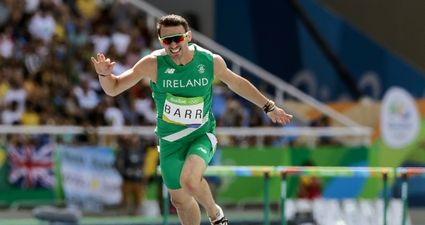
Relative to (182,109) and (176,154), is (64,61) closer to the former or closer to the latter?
(176,154)

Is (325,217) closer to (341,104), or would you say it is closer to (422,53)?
(341,104)

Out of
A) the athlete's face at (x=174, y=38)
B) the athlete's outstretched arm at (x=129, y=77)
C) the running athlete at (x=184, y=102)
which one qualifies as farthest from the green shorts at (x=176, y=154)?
the athlete's face at (x=174, y=38)

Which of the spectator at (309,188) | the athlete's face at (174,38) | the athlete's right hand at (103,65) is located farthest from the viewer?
the spectator at (309,188)

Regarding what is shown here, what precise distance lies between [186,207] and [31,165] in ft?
28.7

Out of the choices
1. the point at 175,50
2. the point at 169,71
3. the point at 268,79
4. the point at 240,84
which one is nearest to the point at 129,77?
the point at 169,71

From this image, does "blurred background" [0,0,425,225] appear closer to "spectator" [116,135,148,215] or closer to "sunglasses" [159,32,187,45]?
"spectator" [116,135,148,215]

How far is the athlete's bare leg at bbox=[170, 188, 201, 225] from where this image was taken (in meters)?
9.79

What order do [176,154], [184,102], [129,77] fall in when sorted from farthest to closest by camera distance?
[176,154] < [184,102] < [129,77]

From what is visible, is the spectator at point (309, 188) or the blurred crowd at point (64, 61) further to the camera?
the spectator at point (309, 188)

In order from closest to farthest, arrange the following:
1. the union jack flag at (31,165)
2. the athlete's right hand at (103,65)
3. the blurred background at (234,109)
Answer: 1. the athlete's right hand at (103,65)
2. the union jack flag at (31,165)
3. the blurred background at (234,109)

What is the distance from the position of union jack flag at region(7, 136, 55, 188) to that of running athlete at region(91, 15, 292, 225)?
864cm

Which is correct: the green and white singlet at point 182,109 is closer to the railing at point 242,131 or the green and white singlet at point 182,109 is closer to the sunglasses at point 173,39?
the sunglasses at point 173,39

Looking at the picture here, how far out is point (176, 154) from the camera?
978cm

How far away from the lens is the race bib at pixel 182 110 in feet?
31.6
